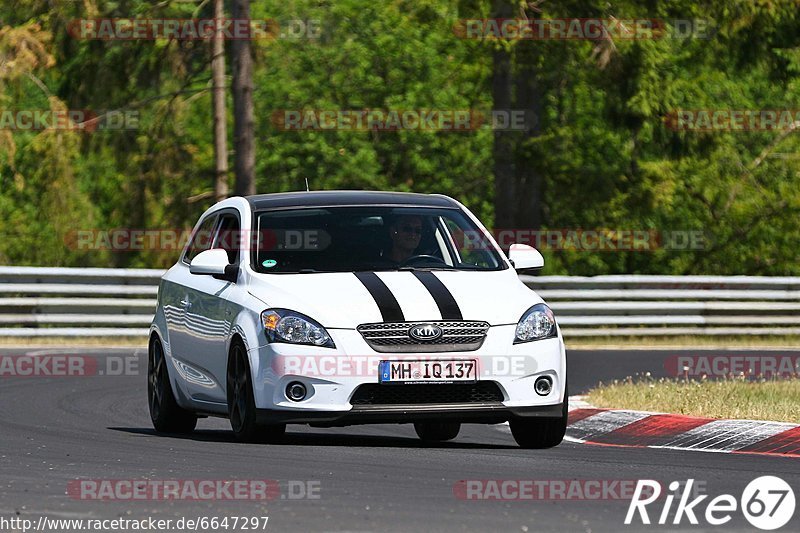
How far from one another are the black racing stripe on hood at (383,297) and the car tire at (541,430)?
3.66 feet

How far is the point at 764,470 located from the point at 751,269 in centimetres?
2784

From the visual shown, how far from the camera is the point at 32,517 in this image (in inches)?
328

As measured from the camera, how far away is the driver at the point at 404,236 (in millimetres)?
12141

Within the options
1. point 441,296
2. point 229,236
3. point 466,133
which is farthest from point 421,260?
point 466,133

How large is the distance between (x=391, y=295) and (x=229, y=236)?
2.17 metres

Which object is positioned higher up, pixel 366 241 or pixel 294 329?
pixel 366 241

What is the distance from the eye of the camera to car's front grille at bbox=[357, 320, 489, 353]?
10898 millimetres

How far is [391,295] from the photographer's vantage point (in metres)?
11.1

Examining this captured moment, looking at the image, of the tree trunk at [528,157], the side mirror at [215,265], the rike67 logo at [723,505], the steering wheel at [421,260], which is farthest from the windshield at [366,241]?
the tree trunk at [528,157]

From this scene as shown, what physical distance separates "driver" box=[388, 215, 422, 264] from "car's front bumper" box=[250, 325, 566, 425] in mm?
1239

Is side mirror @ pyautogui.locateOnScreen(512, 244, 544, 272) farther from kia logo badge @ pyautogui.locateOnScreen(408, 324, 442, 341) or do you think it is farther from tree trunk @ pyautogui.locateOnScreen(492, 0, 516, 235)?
tree trunk @ pyautogui.locateOnScreen(492, 0, 516, 235)

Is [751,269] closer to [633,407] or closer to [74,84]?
[74,84]

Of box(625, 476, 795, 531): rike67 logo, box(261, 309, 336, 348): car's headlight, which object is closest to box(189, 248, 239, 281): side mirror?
box(261, 309, 336, 348): car's headlight

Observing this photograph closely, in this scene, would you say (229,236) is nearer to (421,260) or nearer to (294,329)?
(421,260)
